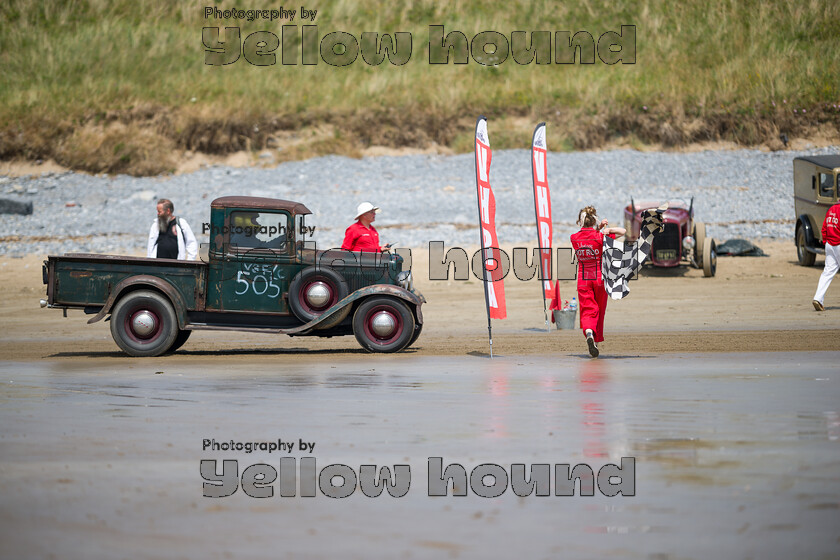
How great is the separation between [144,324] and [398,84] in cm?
2452

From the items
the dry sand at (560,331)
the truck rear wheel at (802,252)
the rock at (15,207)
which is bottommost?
the dry sand at (560,331)

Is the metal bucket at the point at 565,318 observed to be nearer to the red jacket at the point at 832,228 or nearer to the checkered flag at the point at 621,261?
the checkered flag at the point at 621,261

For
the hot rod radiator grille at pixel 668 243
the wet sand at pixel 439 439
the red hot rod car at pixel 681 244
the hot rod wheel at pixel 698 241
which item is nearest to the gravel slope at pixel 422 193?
the red hot rod car at pixel 681 244

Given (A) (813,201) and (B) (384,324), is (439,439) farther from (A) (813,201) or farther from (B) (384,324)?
(A) (813,201)

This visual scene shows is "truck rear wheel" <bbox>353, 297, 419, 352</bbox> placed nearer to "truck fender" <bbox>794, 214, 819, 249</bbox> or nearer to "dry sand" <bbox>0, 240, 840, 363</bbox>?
"dry sand" <bbox>0, 240, 840, 363</bbox>

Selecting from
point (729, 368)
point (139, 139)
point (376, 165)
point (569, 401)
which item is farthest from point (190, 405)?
point (139, 139)

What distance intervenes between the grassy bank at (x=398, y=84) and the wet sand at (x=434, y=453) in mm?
22760

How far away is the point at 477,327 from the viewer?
16.3 meters

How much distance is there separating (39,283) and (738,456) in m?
18.4

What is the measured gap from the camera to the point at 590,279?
39.8 feet

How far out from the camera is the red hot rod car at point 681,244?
21.8 meters

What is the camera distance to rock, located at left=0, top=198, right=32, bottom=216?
1131 inches

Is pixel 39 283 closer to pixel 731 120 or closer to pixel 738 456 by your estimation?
pixel 738 456

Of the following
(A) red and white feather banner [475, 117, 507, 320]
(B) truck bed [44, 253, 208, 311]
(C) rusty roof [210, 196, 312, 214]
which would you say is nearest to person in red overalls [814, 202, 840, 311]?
(A) red and white feather banner [475, 117, 507, 320]
